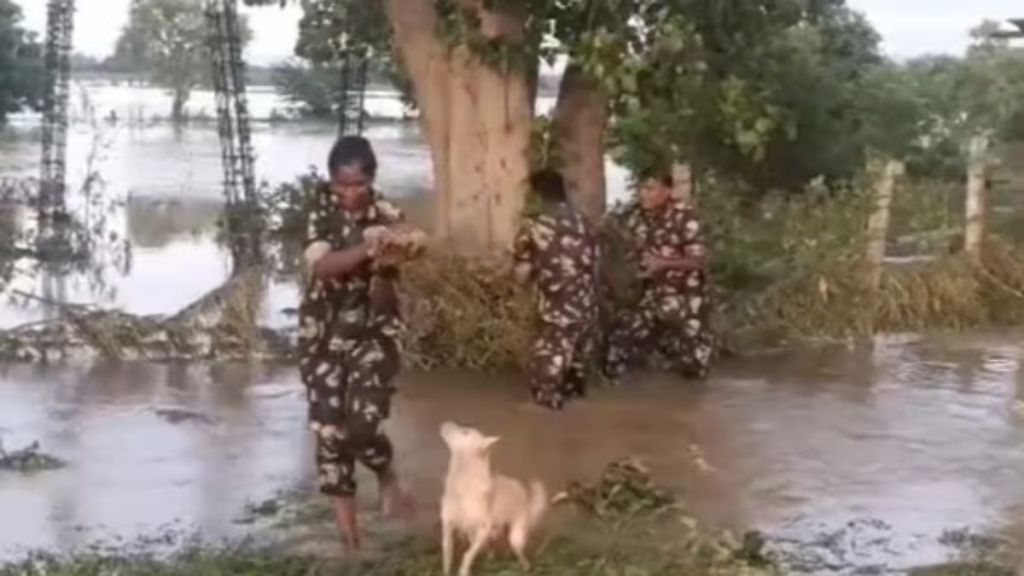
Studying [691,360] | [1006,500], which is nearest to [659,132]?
[691,360]

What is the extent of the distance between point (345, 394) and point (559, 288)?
3.62m

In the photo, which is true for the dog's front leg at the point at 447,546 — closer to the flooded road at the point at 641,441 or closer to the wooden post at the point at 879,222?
the flooded road at the point at 641,441

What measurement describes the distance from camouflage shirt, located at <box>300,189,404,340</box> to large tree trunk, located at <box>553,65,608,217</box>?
19.4ft

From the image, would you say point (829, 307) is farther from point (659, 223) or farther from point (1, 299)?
point (1, 299)

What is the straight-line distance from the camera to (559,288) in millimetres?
10297

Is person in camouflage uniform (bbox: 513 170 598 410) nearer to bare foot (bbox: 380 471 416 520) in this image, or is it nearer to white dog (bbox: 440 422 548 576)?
bare foot (bbox: 380 471 416 520)

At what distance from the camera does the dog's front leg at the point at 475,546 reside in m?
6.30

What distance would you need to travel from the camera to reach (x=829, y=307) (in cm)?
1317

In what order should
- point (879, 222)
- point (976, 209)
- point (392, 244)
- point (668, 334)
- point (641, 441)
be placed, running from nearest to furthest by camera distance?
point (392, 244) → point (641, 441) → point (668, 334) → point (879, 222) → point (976, 209)

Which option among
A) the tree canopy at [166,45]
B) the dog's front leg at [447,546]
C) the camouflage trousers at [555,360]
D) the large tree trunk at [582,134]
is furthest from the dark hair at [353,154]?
the tree canopy at [166,45]

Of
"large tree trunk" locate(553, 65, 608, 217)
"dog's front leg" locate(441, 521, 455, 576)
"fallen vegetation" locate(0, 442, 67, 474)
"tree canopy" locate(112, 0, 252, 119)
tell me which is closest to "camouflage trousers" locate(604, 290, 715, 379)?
"large tree trunk" locate(553, 65, 608, 217)

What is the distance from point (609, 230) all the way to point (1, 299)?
544 cm

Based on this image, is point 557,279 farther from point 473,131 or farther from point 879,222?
point 879,222

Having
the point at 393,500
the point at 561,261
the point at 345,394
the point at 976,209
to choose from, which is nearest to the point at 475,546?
the point at 345,394
